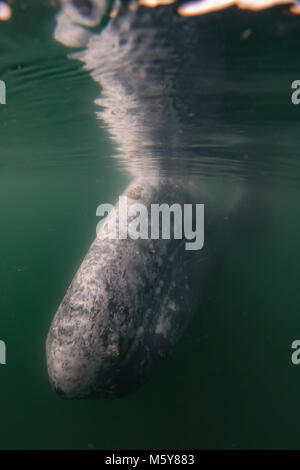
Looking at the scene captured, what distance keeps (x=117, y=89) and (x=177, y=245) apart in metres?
5.32

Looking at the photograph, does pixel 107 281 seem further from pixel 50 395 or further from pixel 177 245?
pixel 50 395

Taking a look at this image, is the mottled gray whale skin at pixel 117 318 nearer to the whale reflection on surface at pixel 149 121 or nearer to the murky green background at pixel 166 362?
the whale reflection on surface at pixel 149 121

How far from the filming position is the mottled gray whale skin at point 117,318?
5.99 m

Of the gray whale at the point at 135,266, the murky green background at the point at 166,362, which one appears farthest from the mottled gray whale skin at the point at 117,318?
the murky green background at the point at 166,362

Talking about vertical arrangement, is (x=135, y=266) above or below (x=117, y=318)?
above

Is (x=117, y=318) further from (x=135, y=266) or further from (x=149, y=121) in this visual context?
Result: (x=149, y=121)

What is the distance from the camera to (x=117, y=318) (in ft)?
21.0

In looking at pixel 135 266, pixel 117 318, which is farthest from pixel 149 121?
pixel 117 318

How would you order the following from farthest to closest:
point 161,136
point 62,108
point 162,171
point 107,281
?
point 162,171
point 161,136
point 62,108
point 107,281

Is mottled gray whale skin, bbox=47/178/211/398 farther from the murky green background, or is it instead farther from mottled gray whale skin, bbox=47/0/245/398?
the murky green background

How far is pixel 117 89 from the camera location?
29.1ft

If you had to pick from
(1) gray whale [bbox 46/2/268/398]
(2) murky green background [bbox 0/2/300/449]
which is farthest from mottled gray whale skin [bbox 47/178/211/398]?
(2) murky green background [bbox 0/2/300/449]

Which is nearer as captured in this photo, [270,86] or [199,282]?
[270,86]
